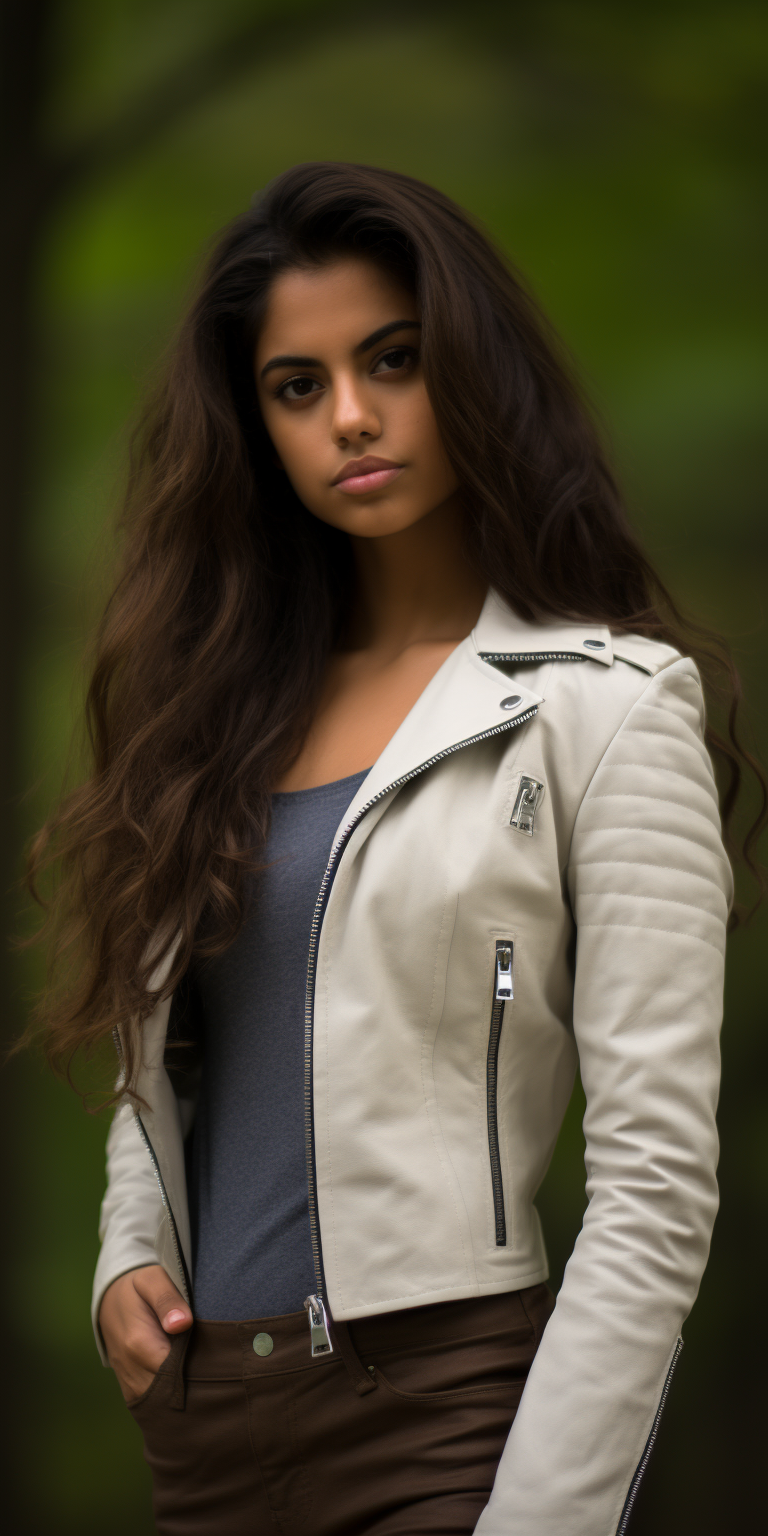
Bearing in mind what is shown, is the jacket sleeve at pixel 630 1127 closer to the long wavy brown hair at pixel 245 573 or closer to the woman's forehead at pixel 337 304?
the long wavy brown hair at pixel 245 573

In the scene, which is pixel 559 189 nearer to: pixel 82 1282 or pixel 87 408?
pixel 87 408

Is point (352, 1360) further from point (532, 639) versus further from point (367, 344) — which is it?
point (367, 344)

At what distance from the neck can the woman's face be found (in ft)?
0.36

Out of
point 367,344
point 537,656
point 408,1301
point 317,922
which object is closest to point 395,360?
point 367,344

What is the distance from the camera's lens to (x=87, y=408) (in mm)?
2676

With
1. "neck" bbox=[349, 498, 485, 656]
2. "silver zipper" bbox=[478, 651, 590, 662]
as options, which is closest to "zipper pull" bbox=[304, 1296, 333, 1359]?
"silver zipper" bbox=[478, 651, 590, 662]

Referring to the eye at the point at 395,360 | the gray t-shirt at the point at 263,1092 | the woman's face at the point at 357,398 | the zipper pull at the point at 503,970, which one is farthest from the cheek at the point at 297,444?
the zipper pull at the point at 503,970

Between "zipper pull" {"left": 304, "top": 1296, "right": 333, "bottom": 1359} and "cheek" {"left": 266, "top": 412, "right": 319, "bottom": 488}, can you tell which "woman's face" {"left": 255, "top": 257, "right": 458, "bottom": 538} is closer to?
"cheek" {"left": 266, "top": 412, "right": 319, "bottom": 488}

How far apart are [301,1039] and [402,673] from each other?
501mm

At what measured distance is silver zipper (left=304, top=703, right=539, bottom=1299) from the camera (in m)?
1.25

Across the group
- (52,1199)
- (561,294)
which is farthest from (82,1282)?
(561,294)

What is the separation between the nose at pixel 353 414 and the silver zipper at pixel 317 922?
0.41 metres

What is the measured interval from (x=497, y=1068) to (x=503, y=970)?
0.11 m

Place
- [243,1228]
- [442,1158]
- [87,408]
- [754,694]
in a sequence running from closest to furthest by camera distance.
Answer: [442,1158] → [243,1228] → [754,694] → [87,408]
